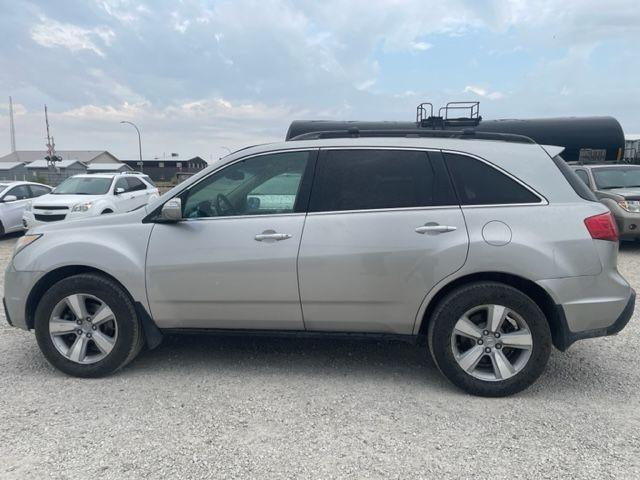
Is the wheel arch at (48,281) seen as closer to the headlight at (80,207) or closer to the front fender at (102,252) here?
the front fender at (102,252)

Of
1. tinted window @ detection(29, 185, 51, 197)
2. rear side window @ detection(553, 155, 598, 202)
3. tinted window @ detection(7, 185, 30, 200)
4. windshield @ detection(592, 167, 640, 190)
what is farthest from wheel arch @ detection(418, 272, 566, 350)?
tinted window @ detection(29, 185, 51, 197)

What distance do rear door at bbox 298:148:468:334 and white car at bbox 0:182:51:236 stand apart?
35.5ft

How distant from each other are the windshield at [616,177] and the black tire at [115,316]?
953cm

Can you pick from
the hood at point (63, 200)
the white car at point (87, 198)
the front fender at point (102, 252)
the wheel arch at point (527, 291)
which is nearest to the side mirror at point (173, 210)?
the front fender at point (102, 252)

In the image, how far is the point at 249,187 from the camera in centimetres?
358

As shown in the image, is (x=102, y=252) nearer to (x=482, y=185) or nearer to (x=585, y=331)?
(x=482, y=185)

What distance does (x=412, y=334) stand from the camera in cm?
337

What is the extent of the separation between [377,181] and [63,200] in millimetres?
9763

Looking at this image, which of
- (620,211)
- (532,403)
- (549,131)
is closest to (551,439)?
(532,403)

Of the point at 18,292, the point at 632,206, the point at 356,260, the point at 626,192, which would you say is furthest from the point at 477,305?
the point at 626,192

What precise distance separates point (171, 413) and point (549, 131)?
14714 mm

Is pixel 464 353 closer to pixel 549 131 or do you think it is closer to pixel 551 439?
pixel 551 439

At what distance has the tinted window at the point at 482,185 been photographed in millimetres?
3246

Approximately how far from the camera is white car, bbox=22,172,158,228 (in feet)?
35.0
